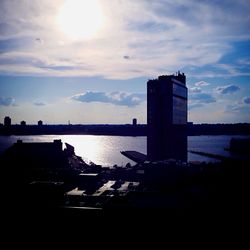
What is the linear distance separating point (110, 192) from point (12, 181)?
17.7 meters

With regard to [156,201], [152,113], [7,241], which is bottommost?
[7,241]

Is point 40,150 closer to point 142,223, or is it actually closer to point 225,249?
point 142,223

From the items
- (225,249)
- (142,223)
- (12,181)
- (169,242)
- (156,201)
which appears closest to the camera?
(225,249)

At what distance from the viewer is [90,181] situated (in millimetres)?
53531

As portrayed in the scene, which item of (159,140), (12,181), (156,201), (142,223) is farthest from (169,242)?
(159,140)

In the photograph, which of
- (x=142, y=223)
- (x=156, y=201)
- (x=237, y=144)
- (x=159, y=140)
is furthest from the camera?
(x=237, y=144)

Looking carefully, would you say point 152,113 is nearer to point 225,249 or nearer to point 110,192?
point 110,192

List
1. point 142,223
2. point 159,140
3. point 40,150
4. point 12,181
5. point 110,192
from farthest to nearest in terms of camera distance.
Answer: point 159,140, point 40,150, point 12,181, point 110,192, point 142,223

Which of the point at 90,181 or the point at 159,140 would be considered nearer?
the point at 90,181

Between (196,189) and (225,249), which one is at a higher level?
(196,189)

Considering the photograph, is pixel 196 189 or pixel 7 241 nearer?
pixel 7 241

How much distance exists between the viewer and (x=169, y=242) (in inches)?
1400

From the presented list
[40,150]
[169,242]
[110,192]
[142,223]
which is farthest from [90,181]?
[40,150]

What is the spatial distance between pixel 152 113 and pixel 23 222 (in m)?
70.7
